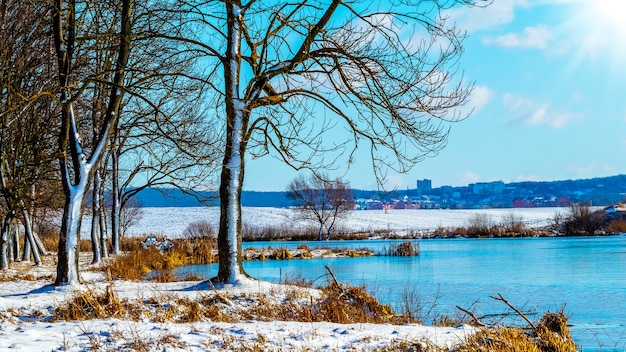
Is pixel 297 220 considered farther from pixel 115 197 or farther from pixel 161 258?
pixel 115 197

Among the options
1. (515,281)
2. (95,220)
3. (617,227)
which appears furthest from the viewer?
(617,227)

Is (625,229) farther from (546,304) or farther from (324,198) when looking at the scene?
(546,304)

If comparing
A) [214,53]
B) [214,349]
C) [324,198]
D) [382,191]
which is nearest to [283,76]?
[214,53]

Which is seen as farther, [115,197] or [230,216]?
[115,197]

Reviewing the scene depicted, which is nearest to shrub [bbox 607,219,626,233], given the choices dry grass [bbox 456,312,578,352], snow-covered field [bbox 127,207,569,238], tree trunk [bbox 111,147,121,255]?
snow-covered field [bbox 127,207,569,238]

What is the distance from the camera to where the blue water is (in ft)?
43.1

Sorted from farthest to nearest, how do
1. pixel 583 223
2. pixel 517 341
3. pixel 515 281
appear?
pixel 583 223, pixel 515 281, pixel 517 341

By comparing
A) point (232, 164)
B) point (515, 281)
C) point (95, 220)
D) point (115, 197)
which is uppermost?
point (232, 164)

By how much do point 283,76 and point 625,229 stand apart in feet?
174

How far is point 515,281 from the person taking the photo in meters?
20.3

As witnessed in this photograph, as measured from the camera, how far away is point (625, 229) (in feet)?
188

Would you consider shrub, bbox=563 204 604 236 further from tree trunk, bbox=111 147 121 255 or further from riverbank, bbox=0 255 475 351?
riverbank, bbox=0 255 475 351

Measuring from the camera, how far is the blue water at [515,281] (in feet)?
43.1

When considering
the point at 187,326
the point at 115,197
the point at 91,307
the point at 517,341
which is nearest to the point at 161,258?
the point at 115,197
